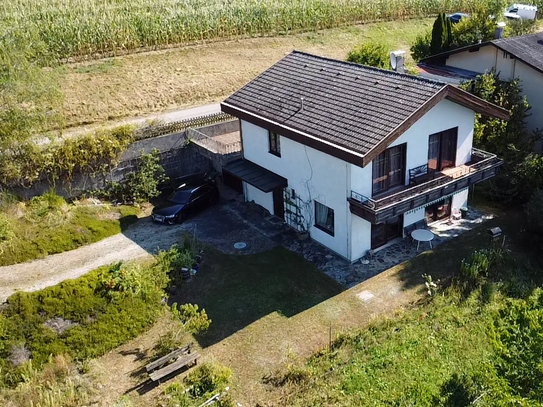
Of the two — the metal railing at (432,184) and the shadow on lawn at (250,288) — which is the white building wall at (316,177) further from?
the shadow on lawn at (250,288)

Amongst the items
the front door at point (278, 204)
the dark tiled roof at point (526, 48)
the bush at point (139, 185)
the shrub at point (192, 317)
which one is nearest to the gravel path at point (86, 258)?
the bush at point (139, 185)

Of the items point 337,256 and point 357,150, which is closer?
point 357,150

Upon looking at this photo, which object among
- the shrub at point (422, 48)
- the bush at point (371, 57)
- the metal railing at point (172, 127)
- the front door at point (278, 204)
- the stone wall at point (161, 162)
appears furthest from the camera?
the shrub at point (422, 48)

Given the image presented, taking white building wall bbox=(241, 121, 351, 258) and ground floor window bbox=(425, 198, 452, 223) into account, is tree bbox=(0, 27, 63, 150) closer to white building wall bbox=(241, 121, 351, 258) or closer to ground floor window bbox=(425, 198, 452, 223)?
white building wall bbox=(241, 121, 351, 258)

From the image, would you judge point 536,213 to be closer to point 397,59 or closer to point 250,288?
point 397,59

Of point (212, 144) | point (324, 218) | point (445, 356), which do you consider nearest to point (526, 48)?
point (324, 218)

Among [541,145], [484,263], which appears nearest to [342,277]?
[484,263]
